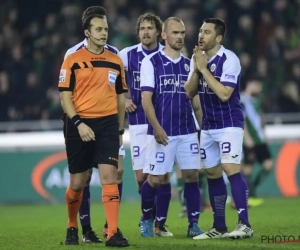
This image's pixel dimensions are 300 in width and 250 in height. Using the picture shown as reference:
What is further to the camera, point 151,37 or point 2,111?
point 2,111

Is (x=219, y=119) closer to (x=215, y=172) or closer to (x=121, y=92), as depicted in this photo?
(x=215, y=172)

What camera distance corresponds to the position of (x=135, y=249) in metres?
8.43

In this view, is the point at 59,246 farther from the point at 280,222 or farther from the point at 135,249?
the point at 280,222

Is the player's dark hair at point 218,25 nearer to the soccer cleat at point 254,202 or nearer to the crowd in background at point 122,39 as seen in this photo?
the soccer cleat at point 254,202

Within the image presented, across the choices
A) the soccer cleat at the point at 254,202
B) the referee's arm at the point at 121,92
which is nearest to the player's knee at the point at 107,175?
the referee's arm at the point at 121,92

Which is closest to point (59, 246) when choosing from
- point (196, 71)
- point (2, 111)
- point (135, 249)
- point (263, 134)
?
point (135, 249)

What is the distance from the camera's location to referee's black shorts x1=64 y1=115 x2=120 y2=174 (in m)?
8.90

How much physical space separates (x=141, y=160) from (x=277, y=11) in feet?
36.0

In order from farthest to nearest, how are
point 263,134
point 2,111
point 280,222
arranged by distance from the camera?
1. point 2,111
2. point 263,134
3. point 280,222

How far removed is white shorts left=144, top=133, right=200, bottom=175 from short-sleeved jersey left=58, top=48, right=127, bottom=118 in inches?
40.3

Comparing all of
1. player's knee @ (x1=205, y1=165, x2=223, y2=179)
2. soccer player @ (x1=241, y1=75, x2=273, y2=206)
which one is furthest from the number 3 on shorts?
soccer player @ (x1=241, y1=75, x2=273, y2=206)

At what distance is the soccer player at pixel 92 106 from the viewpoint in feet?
29.1

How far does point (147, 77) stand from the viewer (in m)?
9.85

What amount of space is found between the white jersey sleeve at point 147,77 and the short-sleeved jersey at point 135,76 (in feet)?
2.40
